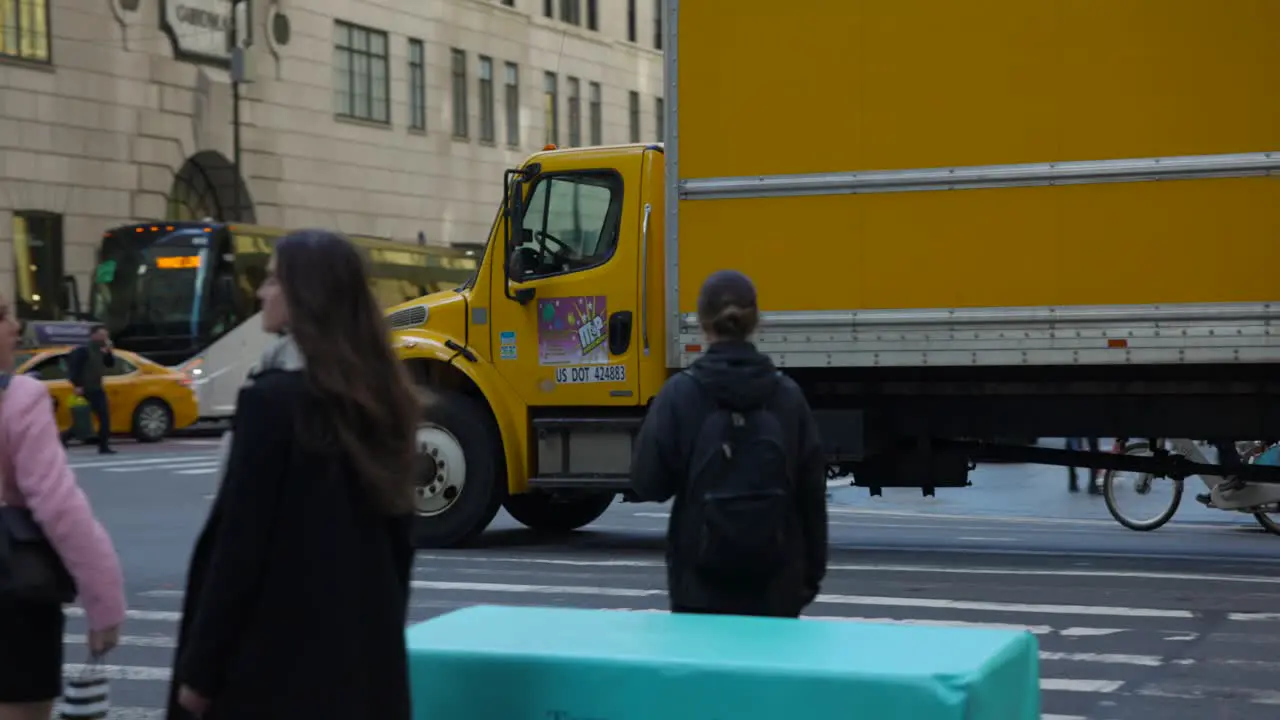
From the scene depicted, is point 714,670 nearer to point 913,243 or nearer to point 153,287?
point 913,243

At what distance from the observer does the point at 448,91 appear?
180 ft

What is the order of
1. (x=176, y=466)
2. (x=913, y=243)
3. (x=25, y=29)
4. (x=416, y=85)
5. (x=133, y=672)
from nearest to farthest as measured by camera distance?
(x=133, y=672)
(x=913, y=243)
(x=176, y=466)
(x=25, y=29)
(x=416, y=85)

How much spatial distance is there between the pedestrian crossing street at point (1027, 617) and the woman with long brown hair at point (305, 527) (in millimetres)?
4169

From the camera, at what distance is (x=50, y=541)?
15.4 feet

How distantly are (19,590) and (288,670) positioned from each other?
112 centimetres

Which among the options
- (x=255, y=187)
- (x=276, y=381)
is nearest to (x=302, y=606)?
(x=276, y=381)

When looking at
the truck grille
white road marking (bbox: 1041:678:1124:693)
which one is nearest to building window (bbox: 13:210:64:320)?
the truck grille

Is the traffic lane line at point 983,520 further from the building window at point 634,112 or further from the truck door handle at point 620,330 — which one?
the building window at point 634,112

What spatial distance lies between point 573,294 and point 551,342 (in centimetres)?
37

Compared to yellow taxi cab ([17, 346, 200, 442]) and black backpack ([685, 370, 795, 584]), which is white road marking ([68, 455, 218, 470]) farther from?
black backpack ([685, 370, 795, 584])

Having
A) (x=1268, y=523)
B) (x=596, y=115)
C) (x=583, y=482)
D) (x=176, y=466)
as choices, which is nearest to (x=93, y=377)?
(x=176, y=466)

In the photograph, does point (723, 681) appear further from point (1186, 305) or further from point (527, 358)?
point (527, 358)

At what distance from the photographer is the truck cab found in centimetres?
1310

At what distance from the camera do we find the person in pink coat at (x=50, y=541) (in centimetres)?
467
